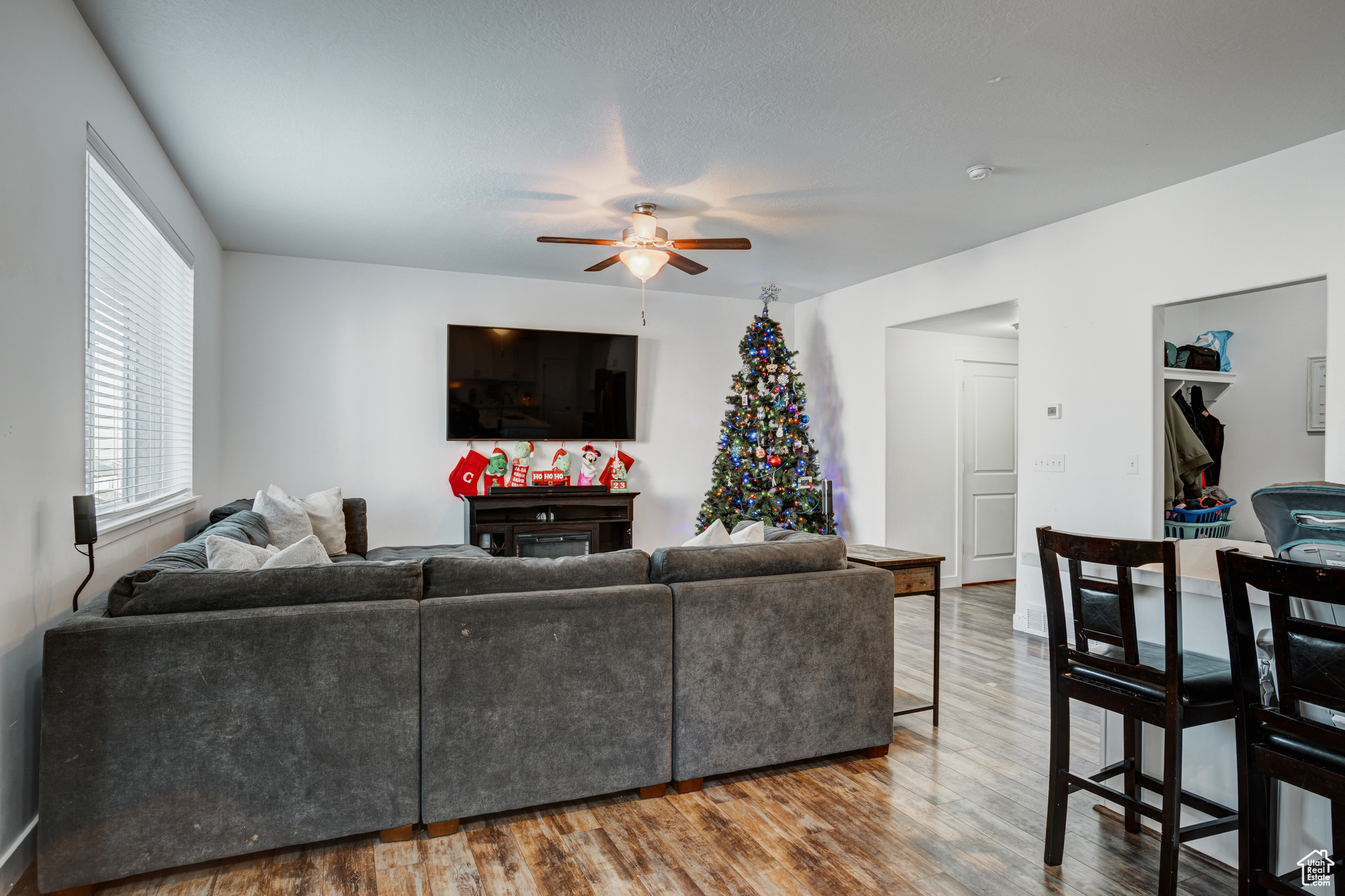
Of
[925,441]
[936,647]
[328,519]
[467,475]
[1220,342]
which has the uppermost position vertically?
[1220,342]

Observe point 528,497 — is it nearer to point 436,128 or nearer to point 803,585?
point 436,128

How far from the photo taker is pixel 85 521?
2.24 meters

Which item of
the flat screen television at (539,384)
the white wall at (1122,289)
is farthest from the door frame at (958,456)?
the flat screen television at (539,384)

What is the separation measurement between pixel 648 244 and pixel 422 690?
2.85 meters

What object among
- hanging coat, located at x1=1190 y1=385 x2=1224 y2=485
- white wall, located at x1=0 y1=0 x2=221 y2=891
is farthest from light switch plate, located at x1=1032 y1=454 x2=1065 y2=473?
white wall, located at x1=0 y1=0 x2=221 y2=891

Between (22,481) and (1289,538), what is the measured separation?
138 inches

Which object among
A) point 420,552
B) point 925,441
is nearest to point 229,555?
point 420,552

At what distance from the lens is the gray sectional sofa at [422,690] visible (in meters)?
1.96

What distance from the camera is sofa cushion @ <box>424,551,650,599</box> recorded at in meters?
2.35

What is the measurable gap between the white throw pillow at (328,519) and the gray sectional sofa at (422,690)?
1.52 metres

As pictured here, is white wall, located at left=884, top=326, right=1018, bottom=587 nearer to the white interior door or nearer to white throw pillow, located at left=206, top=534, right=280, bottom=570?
the white interior door

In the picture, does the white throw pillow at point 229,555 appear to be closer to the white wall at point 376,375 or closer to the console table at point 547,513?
the console table at point 547,513

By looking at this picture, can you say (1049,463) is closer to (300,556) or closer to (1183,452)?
(1183,452)

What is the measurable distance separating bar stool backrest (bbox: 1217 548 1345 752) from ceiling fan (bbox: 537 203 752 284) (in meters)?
2.91
